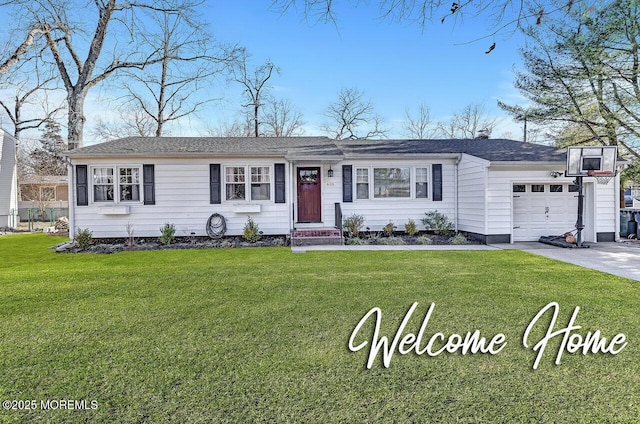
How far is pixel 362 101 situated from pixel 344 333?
83.7 ft

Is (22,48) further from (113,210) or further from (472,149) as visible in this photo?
(472,149)

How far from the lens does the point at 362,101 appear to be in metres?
27.1

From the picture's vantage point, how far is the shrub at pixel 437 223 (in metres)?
11.9

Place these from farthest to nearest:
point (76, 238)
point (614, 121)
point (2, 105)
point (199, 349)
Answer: point (2, 105) < point (614, 121) < point (76, 238) < point (199, 349)

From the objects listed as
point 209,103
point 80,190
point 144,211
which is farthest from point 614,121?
point 209,103

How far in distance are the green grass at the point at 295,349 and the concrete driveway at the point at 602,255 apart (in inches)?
33.7

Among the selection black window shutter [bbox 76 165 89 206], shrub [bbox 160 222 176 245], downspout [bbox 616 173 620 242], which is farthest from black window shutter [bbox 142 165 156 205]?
downspout [bbox 616 173 620 242]

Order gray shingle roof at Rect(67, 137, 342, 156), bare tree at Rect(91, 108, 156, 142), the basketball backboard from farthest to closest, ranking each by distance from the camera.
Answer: bare tree at Rect(91, 108, 156, 142) < gray shingle roof at Rect(67, 137, 342, 156) < the basketball backboard

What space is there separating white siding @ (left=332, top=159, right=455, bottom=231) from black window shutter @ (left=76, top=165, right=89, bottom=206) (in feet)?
25.8

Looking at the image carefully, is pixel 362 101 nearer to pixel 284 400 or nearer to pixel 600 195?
pixel 600 195

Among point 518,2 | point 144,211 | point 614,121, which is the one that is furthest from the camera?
point 614,121

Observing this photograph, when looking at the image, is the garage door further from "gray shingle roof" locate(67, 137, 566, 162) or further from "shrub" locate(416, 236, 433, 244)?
"shrub" locate(416, 236, 433, 244)

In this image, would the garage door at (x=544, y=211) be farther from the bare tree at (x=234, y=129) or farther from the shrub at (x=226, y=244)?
the bare tree at (x=234, y=129)

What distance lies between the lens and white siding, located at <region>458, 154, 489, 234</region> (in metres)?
10.5
